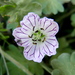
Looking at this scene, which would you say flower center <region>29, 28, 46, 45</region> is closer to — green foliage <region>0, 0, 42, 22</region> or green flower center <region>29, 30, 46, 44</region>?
green flower center <region>29, 30, 46, 44</region>

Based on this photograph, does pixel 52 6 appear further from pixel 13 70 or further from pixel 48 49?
pixel 13 70

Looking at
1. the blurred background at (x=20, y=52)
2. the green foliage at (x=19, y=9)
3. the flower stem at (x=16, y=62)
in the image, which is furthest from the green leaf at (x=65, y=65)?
the green foliage at (x=19, y=9)

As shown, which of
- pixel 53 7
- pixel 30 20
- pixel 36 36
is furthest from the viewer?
pixel 53 7

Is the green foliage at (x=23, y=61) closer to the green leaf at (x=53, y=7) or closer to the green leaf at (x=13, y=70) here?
the green leaf at (x=13, y=70)

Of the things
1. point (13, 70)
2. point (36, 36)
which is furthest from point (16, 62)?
point (36, 36)

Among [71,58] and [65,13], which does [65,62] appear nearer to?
[71,58]

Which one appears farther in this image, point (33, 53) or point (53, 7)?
point (53, 7)
